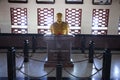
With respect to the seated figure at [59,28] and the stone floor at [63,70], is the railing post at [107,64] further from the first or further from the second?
the seated figure at [59,28]

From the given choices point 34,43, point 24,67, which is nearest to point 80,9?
point 34,43

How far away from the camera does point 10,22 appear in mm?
12734

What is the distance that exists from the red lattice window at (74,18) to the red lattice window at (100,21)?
2.60 feet

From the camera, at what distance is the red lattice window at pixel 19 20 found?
12.7 meters

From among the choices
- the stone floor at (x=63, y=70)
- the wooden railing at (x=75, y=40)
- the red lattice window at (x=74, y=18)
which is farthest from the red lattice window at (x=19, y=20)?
the stone floor at (x=63, y=70)

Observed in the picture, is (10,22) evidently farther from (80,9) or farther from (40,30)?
(80,9)

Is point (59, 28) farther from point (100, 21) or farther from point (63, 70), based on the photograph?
point (100, 21)

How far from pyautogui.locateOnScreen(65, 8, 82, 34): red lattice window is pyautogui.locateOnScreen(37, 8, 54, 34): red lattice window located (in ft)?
2.71

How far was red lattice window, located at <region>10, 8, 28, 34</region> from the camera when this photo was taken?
12.7m

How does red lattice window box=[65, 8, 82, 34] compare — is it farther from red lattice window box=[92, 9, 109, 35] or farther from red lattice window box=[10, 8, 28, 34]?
red lattice window box=[10, 8, 28, 34]

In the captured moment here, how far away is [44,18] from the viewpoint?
12750mm

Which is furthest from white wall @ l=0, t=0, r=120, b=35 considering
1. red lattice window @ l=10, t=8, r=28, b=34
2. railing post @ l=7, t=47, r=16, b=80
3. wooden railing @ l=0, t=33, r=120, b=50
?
railing post @ l=7, t=47, r=16, b=80

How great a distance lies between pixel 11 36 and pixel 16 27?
1680 mm

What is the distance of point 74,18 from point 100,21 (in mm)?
1414
